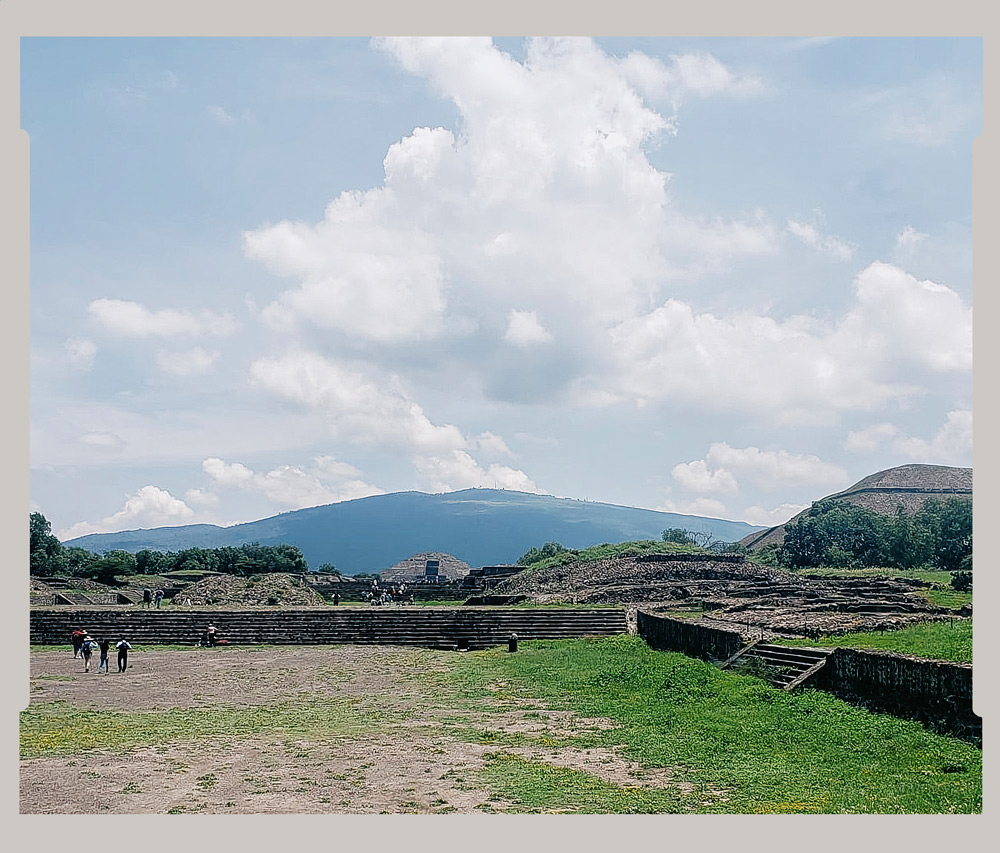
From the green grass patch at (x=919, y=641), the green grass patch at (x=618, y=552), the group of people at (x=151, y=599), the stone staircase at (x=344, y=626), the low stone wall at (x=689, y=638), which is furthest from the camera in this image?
the green grass patch at (x=618, y=552)

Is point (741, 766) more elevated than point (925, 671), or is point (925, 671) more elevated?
point (925, 671)

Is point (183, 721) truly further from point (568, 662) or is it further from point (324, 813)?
point (568, 662)

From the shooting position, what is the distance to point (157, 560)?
236ft

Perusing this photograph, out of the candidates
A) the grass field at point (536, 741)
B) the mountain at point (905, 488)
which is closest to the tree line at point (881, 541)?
the mountain at point (905, 488)

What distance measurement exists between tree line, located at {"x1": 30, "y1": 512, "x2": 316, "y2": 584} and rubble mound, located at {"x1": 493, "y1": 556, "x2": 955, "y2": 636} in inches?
1021

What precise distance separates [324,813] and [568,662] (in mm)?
14973

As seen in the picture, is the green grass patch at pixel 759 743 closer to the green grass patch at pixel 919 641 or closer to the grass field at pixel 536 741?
the grass field at pixel 536 741

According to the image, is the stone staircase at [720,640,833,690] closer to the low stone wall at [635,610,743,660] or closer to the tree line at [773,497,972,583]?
the low stone wall at [635,610,743,660]

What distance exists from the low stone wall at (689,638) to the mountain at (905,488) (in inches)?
3094

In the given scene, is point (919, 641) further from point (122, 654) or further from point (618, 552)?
point (618, 552)

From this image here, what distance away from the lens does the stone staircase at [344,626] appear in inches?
1283

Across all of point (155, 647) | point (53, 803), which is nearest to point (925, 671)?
point (53, 803)

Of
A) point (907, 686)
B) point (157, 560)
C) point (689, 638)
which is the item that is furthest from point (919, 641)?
point (157, 560)

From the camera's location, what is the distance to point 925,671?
12.5 meters
